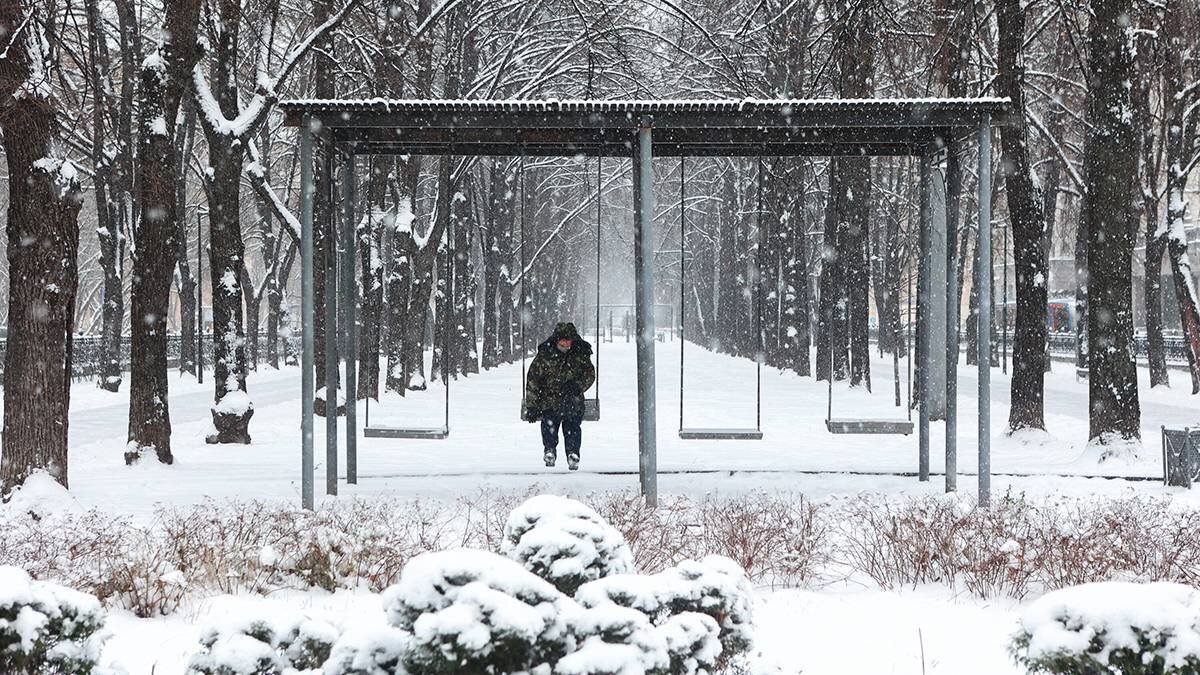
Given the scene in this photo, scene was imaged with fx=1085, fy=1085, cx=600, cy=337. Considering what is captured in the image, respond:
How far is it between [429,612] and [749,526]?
4697mm

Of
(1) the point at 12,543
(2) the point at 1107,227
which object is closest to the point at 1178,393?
(2) the point at 1107,227

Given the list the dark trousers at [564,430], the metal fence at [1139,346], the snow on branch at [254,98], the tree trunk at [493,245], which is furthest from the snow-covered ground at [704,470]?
the metal fence at [1139,346]

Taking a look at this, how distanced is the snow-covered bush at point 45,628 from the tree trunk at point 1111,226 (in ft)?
37.2

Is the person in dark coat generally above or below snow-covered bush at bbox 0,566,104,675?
above

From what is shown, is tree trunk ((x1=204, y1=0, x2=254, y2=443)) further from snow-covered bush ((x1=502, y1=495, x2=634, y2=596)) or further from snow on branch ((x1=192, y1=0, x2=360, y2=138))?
snow-covered bush ((x1=502, y1=495, x2=634, y2=596))

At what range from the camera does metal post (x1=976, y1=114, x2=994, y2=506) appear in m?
9.41

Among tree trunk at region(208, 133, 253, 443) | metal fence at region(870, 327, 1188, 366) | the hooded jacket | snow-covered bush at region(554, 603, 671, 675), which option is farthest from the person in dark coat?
metal fence at region(870, 327, 1188, 366)

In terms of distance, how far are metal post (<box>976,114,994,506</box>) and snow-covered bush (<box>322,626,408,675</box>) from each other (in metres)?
7.44

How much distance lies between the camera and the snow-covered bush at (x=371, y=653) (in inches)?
113

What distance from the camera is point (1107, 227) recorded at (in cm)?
1216

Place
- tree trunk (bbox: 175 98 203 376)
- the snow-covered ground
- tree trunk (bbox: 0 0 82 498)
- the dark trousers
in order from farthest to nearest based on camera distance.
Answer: tree trunk (bbox: 175 98 203 376) → the dark trousers → tree trunk (bbox: 0 0 82 498) → the snow-covered ground

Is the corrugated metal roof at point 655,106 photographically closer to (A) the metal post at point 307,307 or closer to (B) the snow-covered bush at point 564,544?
(A) the metal post at point 307,307

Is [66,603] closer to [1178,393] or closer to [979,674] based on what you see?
[979,674]

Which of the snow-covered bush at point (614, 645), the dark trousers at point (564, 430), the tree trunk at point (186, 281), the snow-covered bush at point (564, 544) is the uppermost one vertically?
the tree trunk at point (186, 281)
